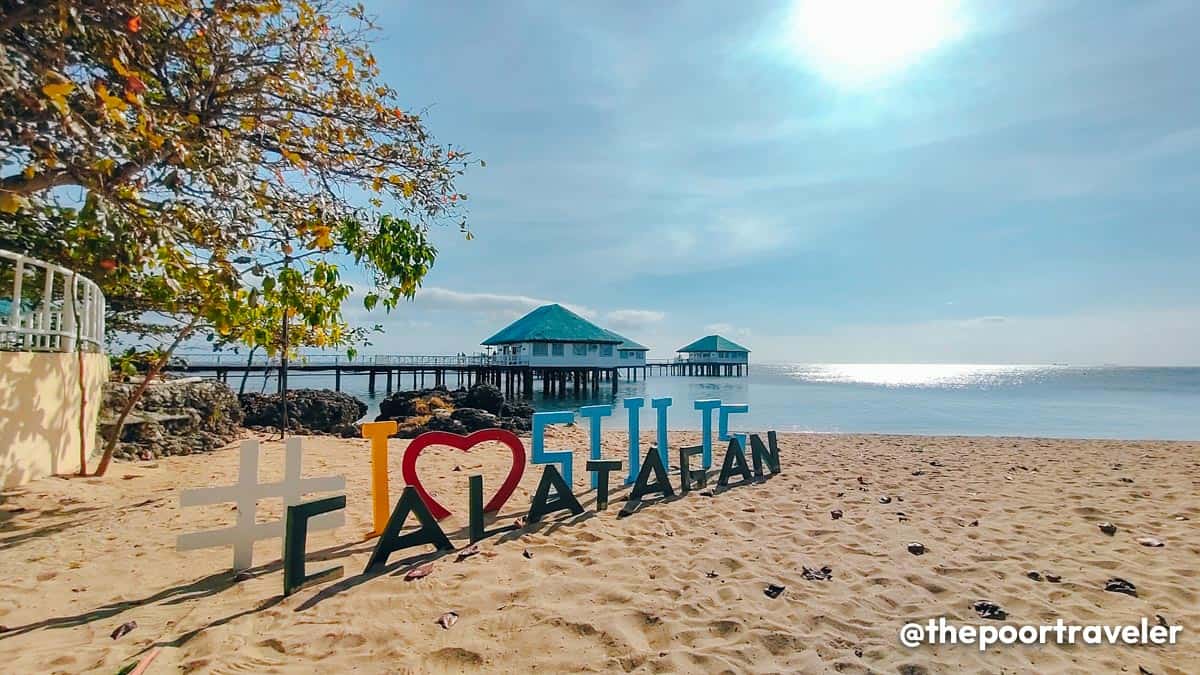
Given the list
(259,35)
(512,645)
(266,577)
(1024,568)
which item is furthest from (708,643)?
(259,35)

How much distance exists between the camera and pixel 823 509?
6.18 meters

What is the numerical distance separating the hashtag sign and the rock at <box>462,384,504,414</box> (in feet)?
48.3

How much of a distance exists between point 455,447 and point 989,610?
439cm

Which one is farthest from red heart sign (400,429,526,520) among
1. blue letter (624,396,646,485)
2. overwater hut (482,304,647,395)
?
overwater hut (482,304,647,395)

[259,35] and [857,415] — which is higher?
[259,35]

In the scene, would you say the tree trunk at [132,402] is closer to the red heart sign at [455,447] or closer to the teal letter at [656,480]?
the red heart sign at [455,447]

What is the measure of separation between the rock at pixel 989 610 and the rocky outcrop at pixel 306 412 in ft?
45.3

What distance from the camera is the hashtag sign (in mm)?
3885

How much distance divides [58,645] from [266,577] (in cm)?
118

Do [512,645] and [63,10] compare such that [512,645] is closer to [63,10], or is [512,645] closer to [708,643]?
[708,643]

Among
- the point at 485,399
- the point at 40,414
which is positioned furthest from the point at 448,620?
the point at 485,399

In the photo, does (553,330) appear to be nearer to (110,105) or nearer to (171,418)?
(171,418)

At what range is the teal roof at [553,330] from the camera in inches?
1683

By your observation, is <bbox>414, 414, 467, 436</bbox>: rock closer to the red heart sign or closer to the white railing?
the white railing
